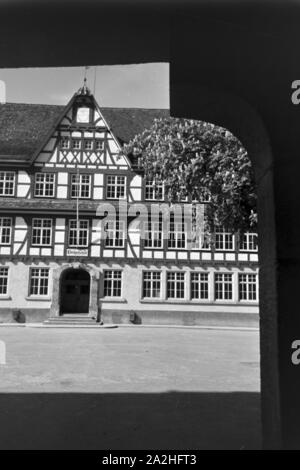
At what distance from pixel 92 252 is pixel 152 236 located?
12.9 feet

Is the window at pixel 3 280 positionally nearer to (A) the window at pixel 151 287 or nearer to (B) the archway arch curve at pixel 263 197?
(A) the window at pixel 151 287

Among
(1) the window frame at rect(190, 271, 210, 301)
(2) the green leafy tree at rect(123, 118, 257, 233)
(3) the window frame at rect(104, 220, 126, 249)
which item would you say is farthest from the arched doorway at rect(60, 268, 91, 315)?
(2) the green leafy tree at rect(123, 118, 257, 233)

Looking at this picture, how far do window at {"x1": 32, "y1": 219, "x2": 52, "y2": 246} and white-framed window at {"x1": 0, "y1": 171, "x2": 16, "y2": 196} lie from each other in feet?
8.91

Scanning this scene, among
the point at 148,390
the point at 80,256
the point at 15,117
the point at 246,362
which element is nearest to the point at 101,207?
the point at 80,256

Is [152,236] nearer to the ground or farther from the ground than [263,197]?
farther from the ground

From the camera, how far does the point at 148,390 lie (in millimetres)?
8391

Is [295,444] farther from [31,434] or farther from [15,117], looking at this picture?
[15,117]

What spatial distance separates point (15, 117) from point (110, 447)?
31859 mm

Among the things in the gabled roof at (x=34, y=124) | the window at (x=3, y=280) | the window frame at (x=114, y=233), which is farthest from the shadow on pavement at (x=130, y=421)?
the gabled roof at (x=34, y=124)

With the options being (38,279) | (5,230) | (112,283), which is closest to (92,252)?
(112,283)

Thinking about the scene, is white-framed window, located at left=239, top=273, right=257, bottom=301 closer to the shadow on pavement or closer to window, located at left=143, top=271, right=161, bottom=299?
window, located at left=143, top=271, right=161, bottom=299

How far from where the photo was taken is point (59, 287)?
28.3 meters

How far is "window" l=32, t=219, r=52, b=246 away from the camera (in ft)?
93.6

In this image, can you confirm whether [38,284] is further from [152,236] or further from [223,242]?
[223,242]
